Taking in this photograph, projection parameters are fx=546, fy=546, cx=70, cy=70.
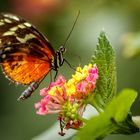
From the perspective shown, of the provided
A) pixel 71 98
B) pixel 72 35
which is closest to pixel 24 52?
pixel 71 98

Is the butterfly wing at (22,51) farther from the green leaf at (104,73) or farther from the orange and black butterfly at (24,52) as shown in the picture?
the green leaf at (104,73)

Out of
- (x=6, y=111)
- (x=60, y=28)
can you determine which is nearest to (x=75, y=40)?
(x=60, y=28)

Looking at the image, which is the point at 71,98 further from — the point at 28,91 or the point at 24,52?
the point at 24,52

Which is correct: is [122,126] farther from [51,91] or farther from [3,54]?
[3,54]

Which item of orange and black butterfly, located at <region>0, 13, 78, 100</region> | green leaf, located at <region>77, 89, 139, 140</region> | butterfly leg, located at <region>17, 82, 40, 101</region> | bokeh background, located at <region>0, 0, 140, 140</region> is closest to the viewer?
green leaf, located at <region>77, 89, 139, 140</region>

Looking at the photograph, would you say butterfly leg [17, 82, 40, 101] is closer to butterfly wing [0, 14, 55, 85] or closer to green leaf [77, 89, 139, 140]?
butterfly wing [0, 14, 55, 85]

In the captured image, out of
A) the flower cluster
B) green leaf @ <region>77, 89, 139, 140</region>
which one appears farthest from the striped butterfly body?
green leaf @ <region>77, 89, 139, 140</region>
